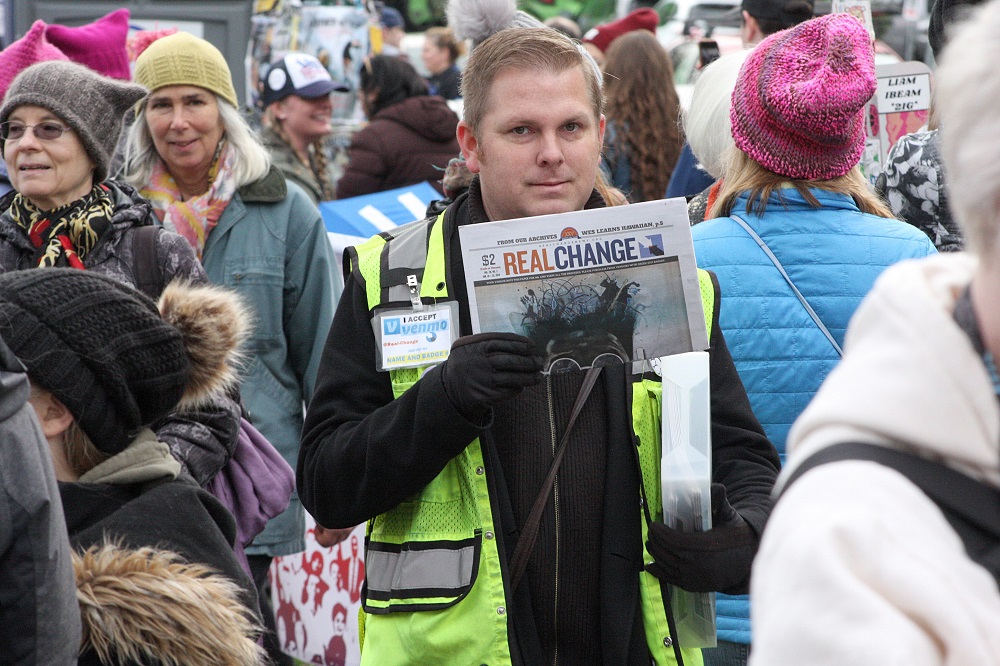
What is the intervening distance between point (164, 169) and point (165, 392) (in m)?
2.70

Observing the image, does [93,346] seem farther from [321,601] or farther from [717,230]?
[321,601]

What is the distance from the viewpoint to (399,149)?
764cm

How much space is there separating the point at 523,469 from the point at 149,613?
762mm

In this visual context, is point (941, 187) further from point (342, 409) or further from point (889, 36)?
point (889, 36)

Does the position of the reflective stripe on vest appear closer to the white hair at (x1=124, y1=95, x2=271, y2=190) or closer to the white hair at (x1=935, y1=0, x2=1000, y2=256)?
the white hair at (x1=935, y1=0, x2=1000, y2=256)

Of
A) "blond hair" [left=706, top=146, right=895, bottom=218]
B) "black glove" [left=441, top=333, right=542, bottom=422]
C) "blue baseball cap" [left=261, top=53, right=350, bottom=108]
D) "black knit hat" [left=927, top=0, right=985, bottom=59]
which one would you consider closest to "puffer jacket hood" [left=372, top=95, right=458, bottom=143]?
"blue baseball cap" [left=261, top=53, right=350, bottom=108]

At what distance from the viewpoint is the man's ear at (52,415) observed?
8.54 ft

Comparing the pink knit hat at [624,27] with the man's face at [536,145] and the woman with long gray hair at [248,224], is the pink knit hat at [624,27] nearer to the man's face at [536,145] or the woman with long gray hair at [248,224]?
the woman with long gray hair at [248,224]

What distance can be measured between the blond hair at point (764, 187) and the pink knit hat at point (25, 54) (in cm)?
273

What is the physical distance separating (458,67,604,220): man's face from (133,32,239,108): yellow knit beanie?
2.60 metres

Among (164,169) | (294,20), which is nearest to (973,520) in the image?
(164,169)

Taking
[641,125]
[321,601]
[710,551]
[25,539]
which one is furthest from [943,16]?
[25,539]

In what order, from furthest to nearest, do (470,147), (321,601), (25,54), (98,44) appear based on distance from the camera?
(98,44)
(321,601)
(25,54)
(470,147)

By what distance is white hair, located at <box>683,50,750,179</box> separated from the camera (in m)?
4.02
